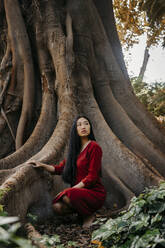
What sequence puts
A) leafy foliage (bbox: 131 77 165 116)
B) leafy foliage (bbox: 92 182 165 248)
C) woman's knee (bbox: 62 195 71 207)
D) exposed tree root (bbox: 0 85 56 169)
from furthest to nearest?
leafy foliage (bbox: 131 77 165 116), exposed tree root (bbox: 0 85 56 169), woman's knee (bbox: 62 195 71 207), leafy foliage (bbox: 92 182 165 248)

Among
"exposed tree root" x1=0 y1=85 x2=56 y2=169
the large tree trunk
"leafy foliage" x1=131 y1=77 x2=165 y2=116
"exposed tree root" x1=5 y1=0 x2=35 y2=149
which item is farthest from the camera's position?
"leafy foliage" x1=131 y1=77 x2=165 y2=116

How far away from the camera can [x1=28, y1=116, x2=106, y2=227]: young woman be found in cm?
315

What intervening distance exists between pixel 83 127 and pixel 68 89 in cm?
151

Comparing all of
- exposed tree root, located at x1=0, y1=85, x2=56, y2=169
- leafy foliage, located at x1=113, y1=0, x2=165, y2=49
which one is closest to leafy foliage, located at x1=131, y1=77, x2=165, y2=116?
leafy foliage, located at x1=113, y1=0, x2=165, y2=49

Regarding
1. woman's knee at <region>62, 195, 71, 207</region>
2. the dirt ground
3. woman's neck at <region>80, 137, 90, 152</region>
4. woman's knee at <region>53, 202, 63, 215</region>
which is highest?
woman's neck at <region>80, 137, 90, 152</region>

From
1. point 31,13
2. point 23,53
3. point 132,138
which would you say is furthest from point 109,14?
point 132,138

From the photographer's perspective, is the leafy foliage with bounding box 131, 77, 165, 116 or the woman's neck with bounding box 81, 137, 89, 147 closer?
the woman's neck with bounding box 81, 137, 89, 147

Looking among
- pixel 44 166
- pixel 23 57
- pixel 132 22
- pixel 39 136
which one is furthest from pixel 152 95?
pixel 44 166

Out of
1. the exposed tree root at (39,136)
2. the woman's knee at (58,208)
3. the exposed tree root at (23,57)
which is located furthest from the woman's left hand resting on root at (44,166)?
the exposed tree root at (23,57)

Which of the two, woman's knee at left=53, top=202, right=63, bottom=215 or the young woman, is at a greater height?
the young woman

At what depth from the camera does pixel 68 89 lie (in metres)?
4.85

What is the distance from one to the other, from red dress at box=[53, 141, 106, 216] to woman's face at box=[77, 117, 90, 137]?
15 cm

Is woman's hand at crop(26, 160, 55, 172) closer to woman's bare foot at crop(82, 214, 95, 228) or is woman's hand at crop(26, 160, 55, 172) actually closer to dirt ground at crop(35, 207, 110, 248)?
dirt ground at crop(35, 207, 110, 248)

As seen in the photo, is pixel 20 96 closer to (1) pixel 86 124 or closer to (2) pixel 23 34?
(2) pixel 23 34
